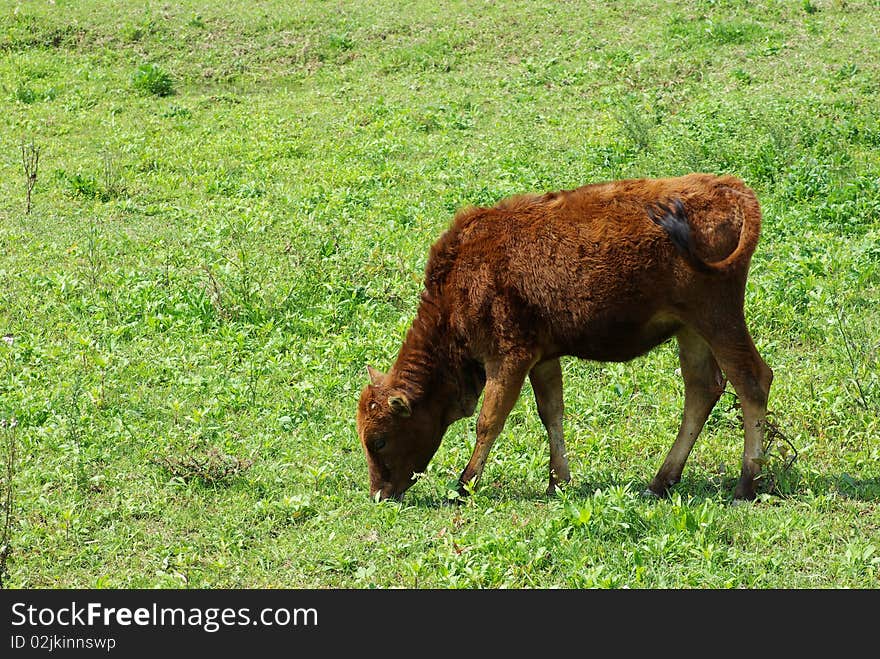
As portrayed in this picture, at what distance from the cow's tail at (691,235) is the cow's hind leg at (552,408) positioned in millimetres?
1238

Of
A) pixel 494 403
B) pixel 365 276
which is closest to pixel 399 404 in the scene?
pixel 494 403

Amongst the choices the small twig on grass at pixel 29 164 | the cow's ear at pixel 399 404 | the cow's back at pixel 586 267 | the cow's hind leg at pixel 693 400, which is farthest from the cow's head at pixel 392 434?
the small twig on grass at pixel 29 164

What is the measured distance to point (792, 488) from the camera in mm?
6938

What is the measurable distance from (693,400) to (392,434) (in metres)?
1.96

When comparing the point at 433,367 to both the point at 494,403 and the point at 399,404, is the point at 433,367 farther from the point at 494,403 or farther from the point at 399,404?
the point at 494,403

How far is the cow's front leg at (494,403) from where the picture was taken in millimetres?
6969

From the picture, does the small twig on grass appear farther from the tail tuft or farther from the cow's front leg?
the tail tuft

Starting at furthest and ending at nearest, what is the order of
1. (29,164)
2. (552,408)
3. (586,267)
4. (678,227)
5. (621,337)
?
(29,164), (552,408), (621,337), (586,267), (678,227)

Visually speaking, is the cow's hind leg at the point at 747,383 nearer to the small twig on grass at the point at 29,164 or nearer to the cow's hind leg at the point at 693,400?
the cow's hind leg at the point at 693,400

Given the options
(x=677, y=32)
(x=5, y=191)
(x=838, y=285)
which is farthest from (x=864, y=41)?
(x=5, y=191)

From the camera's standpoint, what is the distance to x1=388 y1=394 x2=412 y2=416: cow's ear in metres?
7.19

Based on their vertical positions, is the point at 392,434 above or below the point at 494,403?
below

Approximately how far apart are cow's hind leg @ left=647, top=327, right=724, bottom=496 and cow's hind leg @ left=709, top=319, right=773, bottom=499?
38cm

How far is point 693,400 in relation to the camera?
23.9ft
